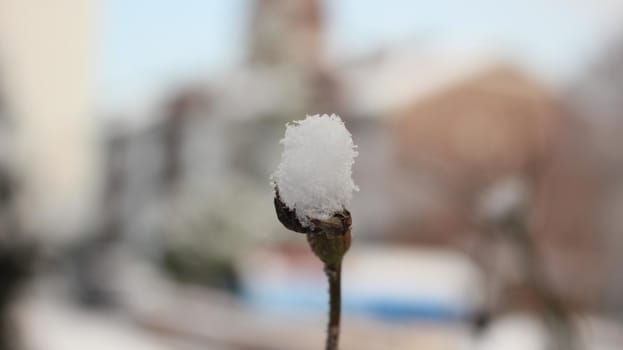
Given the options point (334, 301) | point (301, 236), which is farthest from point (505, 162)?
point (334, 301)

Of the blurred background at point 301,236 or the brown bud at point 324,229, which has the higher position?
the blurred background at point 301,236

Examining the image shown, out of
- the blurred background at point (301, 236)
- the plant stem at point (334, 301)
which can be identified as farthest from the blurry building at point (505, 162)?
the plant stem at point (334, 301)

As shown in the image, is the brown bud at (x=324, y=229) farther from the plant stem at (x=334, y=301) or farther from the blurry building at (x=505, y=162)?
the blurry building at (x=505, y=162)

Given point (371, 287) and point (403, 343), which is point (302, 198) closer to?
point (403, 343)

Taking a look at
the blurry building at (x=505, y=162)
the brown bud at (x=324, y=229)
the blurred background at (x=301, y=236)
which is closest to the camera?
the brown bud at (x=324, y=229)

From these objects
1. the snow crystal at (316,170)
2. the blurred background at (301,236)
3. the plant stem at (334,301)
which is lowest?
the plant stem at (334,301)

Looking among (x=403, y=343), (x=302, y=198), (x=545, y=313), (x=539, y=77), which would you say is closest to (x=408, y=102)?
(x=539, y=77)

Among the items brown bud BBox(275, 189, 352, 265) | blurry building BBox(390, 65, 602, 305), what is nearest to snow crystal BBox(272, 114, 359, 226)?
brown bud BBox(275, 189, 352, 265)
